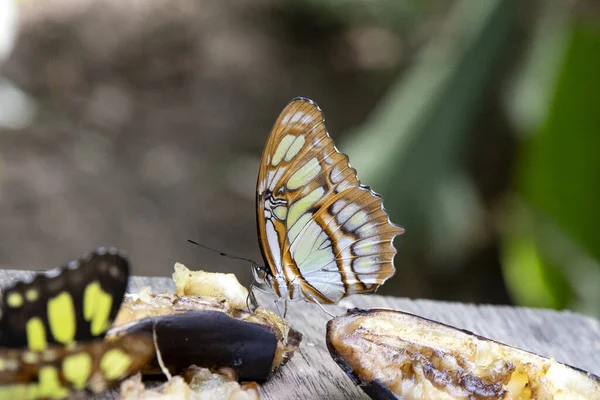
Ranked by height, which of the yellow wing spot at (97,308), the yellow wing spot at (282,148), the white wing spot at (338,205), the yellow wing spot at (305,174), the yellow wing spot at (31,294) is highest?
the yellow wing spot at (282,148)

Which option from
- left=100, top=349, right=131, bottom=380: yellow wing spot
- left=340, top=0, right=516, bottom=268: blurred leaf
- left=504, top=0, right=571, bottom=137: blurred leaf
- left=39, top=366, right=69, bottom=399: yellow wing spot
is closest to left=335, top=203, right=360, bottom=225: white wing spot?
left=100, top=349, right=131, bottom=380: yellow wing spot

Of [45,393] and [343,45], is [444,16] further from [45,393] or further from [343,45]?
[45,393]

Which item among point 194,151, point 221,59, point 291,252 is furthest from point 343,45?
point 291,252

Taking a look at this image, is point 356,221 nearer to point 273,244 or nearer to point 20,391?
point 273,244

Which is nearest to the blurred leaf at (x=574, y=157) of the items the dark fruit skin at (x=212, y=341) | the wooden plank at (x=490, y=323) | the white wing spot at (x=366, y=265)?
the wooden plank at (x=490, y=323)

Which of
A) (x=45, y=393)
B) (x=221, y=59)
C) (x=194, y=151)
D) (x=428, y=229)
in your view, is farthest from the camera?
(x=221, y=59)

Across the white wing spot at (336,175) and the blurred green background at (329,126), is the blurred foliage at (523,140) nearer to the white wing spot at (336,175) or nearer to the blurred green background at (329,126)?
the blurred green background at (329,126)

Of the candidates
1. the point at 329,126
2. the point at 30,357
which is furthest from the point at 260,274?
the point at 329,126
